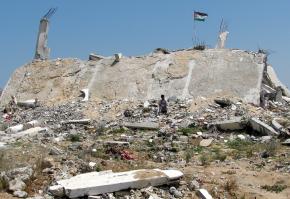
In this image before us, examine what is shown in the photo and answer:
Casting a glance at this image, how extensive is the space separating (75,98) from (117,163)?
382 inches

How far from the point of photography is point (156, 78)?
1936 cm

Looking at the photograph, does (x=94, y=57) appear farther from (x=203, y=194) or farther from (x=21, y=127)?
(x=203, y=194)

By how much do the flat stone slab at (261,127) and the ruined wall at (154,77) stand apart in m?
3.02

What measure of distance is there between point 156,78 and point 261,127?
5831 millimetres

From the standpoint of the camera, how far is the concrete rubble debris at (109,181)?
24.3 feet

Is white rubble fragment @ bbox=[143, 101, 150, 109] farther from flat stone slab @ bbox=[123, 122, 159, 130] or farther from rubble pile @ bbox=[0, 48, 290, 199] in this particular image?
flat stone slab @ bbox=[123, 122, 159, 130]

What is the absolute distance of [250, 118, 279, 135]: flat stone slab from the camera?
14.1 m

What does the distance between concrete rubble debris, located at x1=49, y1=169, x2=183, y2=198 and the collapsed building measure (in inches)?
391

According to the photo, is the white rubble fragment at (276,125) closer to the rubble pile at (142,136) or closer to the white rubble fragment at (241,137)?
the rubble pile at (142,136)

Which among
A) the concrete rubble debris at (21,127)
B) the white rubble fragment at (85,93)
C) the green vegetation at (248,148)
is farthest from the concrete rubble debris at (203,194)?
the white rubble fragment at (85,93)

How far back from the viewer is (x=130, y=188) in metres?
7.84

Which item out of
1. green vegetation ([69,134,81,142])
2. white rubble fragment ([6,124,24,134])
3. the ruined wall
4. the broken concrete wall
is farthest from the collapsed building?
green vegetation ([69,134,81,142])

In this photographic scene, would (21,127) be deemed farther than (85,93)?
No

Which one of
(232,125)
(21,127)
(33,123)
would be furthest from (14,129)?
(232,125)
